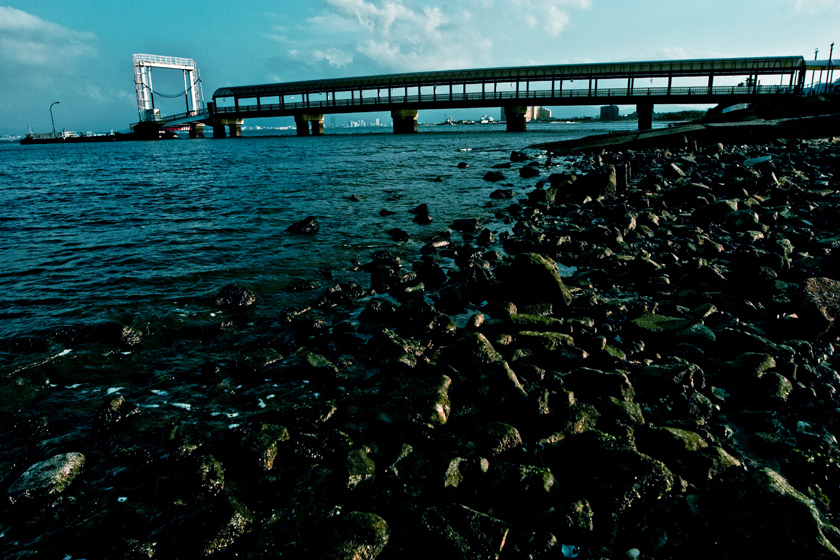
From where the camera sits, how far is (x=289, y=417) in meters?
4.34

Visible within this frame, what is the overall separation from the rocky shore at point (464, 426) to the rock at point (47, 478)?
0.05ft

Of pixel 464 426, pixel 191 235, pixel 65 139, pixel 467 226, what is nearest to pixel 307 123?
pixel 65 139

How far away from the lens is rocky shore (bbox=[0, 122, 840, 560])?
9.61ft

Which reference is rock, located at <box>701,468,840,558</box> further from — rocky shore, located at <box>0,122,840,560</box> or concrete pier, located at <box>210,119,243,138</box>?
concrete pier, located at <box>210,119,243,138</box>

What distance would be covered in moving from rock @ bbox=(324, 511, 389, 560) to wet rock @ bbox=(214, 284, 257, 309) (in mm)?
5240

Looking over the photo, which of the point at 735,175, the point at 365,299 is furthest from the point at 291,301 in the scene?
the point at 735,175

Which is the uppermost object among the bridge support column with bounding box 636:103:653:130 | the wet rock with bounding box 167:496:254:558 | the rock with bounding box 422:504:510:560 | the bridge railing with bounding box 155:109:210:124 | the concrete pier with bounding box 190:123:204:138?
the bridge railing with bounding box 155:109:210:124

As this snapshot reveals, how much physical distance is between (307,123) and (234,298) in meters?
107

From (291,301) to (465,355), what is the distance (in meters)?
3.88

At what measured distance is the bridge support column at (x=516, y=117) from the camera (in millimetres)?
82812

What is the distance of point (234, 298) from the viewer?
7.54m

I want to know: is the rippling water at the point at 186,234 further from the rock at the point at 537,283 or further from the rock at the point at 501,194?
the rock at the point at 537,283

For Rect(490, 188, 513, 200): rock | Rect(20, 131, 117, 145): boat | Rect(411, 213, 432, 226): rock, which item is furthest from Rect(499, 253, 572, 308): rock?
Rect(20, 131, 117, 145): boat

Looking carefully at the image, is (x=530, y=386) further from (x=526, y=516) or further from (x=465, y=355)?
(x=526, y=516)
